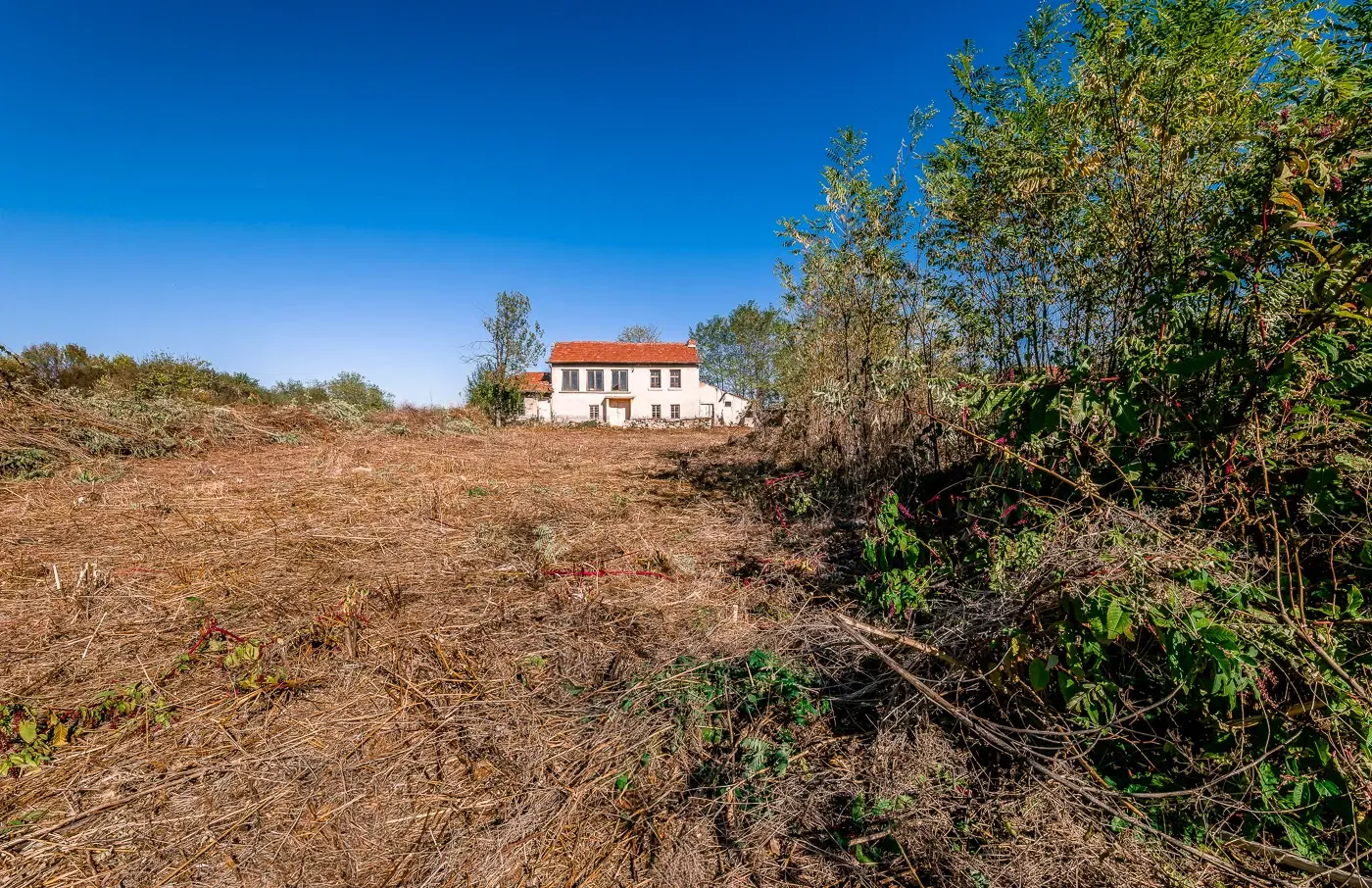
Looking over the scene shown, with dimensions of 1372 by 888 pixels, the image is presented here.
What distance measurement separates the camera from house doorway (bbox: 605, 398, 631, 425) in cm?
3333

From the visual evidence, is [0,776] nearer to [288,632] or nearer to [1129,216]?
[288,632]

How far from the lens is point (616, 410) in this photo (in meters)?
33.4

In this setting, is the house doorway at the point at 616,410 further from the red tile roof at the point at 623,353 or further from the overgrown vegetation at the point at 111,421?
the overgrown vegetation at the point at 111,421

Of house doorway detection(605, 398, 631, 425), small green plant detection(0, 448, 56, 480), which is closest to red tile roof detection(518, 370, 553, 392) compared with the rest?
house doorway detection(605, 398, 631, 425)

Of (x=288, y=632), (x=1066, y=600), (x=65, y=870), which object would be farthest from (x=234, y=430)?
(x=1066, y=600)

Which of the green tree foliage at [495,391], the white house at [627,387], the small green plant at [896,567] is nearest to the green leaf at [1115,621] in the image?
the small green plant at [896,567]

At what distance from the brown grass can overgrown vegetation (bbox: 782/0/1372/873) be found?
1.25 feet

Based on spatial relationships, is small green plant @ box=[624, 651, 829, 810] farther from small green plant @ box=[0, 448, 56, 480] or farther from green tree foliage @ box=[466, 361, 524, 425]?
green tree foliage @ box=[466, 361, 524, 425]

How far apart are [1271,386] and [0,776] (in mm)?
5049

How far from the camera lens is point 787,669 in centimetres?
236

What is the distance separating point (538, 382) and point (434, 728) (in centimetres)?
3372

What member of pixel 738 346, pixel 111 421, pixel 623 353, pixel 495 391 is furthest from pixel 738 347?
pixel 111 421

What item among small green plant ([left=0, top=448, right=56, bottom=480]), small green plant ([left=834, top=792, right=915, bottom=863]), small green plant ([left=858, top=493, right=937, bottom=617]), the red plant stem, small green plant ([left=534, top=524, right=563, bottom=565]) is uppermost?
small green plant ([left=0, top=448, right=56, bottom=480])

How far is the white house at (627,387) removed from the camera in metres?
33.2
